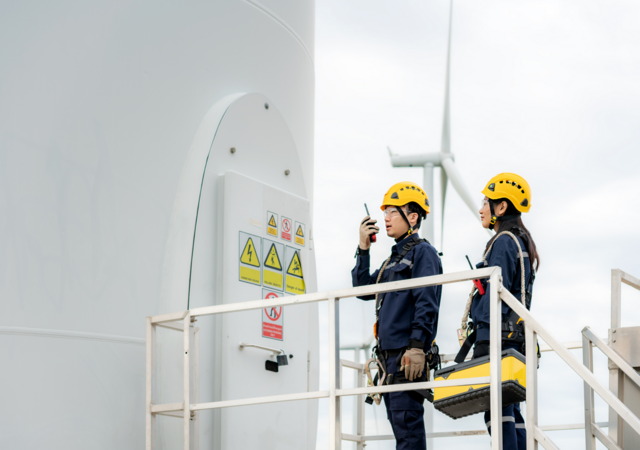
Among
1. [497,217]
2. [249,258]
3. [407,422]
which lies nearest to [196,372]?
[249,258]

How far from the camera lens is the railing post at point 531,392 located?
396 cm

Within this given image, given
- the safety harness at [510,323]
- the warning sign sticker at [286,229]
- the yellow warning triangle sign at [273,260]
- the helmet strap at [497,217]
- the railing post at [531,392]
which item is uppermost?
the warning sign sticker at [286,229]

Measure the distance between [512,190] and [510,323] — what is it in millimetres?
944

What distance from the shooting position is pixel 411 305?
5000mm

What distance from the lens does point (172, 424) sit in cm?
530

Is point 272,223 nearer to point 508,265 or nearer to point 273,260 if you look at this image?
point 273,260

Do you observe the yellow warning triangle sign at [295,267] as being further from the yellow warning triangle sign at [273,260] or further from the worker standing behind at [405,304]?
the worker standing behind at [405,304]

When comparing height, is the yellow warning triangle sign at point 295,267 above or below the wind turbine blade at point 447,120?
below

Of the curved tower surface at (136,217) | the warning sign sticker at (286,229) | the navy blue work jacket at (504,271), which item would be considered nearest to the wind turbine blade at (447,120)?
the curved tower surface at (136,217)

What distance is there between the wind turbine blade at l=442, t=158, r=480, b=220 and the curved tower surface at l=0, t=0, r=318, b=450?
8895 mm

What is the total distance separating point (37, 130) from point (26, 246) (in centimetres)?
74

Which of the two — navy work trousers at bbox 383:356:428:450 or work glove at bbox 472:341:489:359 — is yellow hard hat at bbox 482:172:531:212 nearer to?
work glove at bbox 472:341:489:359

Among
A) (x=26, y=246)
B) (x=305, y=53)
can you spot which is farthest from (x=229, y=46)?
(x=26, y=246)

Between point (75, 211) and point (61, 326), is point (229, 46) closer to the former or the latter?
point (75, 211)
